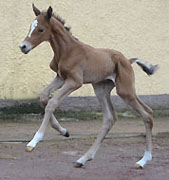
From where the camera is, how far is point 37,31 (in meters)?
6.16

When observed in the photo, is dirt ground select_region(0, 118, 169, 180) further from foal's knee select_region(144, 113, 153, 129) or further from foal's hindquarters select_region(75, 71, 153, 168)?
foal's knee select_region(144, 113, 153, 129)

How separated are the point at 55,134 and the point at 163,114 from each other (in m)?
2.63

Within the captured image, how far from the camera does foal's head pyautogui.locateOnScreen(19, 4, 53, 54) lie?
612cm

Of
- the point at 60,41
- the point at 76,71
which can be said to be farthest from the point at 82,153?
the point at 60,41

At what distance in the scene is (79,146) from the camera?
26.3 feet

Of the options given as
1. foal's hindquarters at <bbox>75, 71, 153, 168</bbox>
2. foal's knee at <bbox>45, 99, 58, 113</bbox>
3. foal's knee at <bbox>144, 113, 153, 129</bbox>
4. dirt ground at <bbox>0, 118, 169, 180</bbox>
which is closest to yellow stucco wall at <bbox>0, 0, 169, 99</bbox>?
dirt ground at <bbox>0, 118, 169, 180</bbox>

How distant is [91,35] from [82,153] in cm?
308

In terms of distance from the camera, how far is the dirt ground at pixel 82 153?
248 inches

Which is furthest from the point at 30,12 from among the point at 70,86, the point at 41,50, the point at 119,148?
the point at 70,86

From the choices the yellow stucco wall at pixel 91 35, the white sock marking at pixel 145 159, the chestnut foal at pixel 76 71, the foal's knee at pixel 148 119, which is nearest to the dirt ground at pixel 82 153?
the white sock marking at pixel 145 159

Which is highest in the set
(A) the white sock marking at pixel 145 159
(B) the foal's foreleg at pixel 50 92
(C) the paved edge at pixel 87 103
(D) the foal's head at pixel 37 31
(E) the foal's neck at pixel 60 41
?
(D) the foal's head at pixel 37 31

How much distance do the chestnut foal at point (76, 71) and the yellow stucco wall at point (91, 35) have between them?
3.08 metres

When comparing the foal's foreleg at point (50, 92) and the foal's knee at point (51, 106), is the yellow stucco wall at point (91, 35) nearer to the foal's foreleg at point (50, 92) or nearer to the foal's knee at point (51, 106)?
the foal's foreleg at point (50, 92)

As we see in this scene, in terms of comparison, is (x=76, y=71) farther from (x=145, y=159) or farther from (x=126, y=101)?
(x=145, y=159)
